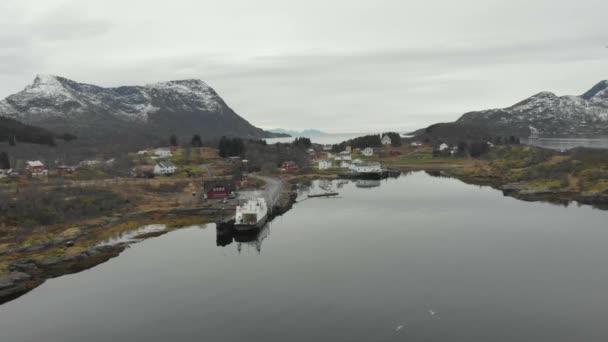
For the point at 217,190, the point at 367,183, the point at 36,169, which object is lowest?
the point at 367,183

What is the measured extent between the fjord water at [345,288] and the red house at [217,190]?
63.5 feet

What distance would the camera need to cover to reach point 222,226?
57.2 meters

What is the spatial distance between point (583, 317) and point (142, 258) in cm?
4263

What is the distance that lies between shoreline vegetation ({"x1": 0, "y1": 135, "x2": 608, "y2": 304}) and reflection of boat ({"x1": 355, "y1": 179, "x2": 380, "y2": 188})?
1090 centimetres

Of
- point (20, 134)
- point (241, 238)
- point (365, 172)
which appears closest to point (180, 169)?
point (365, 172)

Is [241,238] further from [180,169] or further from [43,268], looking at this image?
[180,169]

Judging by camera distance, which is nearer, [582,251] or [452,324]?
[452,324]

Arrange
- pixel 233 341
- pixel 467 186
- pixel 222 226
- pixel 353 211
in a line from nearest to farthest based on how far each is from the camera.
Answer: pixel 233 341, pixel 222 226, pixel 353 211, pixel 467 186

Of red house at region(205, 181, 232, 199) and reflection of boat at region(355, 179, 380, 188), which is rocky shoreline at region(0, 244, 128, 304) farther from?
reflection of boat at region(355, 179, 380, 188)

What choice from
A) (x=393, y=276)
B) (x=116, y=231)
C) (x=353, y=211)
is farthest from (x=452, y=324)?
(x=116, y=231)

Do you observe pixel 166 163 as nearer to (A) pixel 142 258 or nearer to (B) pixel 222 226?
(B) pixel 222 226

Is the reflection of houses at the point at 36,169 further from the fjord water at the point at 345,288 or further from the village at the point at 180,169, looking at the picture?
the fjord water at the point at 345,288

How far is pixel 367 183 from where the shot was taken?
368 ft

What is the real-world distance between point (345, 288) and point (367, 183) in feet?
254
